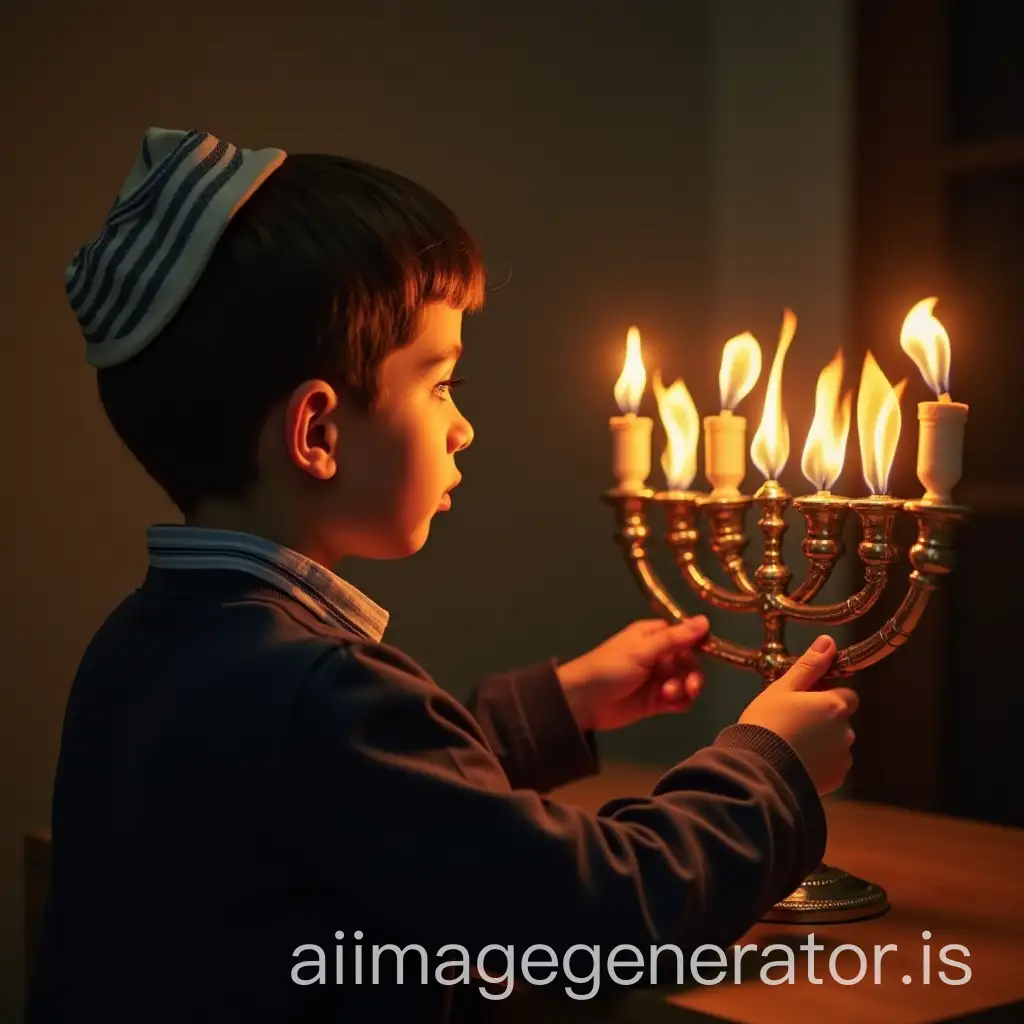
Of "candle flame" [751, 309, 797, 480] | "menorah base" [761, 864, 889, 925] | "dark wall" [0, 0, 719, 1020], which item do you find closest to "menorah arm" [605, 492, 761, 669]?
"candle flame" [751, 309, 797, 480]

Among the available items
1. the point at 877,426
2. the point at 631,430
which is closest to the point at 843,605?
the point at 877,426

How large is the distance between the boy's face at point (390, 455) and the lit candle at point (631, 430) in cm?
22

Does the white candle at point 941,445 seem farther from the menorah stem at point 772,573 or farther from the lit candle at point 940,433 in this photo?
the menorah stem at point 772,573

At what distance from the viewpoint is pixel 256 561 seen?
0.93 m

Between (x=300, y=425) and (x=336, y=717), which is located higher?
(x=300, y=425)

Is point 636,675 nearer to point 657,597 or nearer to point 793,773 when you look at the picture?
point 657,597

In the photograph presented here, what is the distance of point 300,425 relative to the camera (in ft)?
3.09

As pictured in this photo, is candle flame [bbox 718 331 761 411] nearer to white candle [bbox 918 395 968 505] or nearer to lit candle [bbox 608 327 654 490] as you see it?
lit candle [bbox 608 327 654 490]

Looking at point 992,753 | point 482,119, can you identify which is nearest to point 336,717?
point 482,119

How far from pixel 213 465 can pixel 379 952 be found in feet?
1.02

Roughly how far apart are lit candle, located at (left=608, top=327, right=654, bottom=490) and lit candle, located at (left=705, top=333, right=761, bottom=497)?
0.05 meters

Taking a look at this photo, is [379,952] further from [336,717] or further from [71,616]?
[71,616]

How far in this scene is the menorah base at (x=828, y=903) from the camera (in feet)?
3.26

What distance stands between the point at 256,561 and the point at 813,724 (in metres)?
0.36
